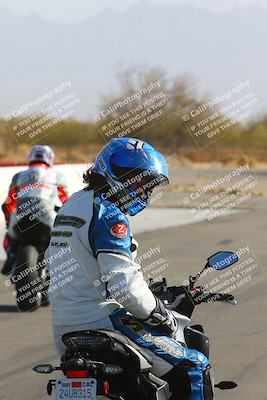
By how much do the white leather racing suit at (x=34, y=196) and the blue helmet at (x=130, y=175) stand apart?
5538mm

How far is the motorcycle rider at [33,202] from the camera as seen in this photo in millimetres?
9938

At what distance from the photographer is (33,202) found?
32.6 ft

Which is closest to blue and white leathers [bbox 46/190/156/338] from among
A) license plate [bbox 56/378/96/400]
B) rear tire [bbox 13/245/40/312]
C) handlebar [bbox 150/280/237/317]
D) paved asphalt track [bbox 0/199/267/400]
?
license plate [bbox 56/378/96/400]

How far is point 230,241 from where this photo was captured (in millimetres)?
15797

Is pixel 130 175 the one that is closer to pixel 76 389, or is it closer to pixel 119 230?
pixel 119 230

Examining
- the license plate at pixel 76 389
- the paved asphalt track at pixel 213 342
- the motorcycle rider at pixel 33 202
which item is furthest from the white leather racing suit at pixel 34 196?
the license plate at pixel 76 389

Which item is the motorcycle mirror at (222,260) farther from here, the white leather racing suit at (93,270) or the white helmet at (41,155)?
the white helmet at (41,155)

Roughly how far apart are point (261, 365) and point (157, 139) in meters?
68.1

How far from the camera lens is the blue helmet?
4414 mm

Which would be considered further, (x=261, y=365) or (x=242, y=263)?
(x=242, y=263)

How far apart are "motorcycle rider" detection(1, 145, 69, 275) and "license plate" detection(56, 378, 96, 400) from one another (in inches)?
230

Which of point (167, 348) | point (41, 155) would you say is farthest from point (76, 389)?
point (41, 155)

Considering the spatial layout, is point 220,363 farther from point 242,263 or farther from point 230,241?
point 230,241

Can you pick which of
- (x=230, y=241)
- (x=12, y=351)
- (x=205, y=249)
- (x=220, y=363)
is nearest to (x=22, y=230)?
(x=12, y=351)
